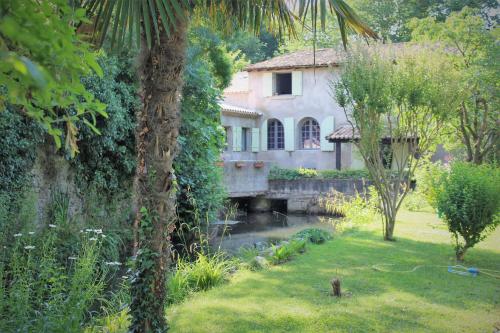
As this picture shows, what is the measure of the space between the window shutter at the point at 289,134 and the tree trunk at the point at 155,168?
2421 cm

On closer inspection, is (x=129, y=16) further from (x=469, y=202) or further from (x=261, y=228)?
(x=261, y=228)

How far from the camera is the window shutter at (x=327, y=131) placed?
90.3ft

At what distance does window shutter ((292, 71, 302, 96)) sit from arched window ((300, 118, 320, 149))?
1.61m

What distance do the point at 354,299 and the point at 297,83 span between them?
23109mm

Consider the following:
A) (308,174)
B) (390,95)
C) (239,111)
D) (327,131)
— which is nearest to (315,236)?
(390,95)

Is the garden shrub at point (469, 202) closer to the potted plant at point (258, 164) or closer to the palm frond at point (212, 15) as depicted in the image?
→ the palm frond at point (212, 15)

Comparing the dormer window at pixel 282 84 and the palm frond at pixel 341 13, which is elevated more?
the dormer window at pixel 282 84

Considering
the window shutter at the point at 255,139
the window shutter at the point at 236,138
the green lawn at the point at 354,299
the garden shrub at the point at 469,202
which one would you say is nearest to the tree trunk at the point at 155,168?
the green lawn at the point at 354,299

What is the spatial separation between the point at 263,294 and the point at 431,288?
7.33ft

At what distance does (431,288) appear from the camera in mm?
6891

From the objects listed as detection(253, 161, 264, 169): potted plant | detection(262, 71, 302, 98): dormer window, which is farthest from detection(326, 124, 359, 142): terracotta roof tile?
detection(253, 161, 264, 169): potted plant

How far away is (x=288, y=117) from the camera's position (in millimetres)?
28828

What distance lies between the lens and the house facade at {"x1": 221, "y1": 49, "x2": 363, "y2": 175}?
2756cm

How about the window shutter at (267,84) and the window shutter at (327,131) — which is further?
the window shutter at (267,84)
